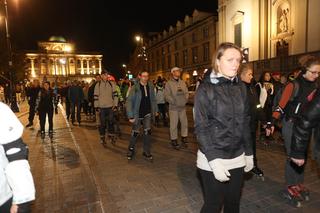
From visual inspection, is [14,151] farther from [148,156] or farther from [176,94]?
[176,94]

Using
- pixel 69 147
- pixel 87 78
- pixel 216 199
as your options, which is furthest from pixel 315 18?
pixel 87 78

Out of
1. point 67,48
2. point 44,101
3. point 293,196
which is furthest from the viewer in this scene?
point 67,48

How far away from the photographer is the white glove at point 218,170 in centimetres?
251

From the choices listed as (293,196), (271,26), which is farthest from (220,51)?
(271,26)

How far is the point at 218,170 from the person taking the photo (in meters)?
2.51

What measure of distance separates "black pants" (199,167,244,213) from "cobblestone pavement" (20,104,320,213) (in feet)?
4.47

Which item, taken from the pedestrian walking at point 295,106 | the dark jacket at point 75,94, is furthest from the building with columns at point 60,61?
the pedestrian walking at point 295,106

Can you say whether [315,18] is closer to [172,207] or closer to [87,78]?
[172,207]

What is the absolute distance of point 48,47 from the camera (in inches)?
4616

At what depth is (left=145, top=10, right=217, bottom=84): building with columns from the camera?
41344mm

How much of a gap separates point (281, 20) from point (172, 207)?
1040 inches

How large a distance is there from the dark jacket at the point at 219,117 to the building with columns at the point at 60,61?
11251 cm

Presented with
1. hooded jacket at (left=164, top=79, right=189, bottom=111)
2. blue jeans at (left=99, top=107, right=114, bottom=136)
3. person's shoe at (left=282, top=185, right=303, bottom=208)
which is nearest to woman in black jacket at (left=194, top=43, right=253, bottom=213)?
person's shoe at (left=282, top=185, right=303, bottom=208)

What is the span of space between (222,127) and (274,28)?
91.6 ft
